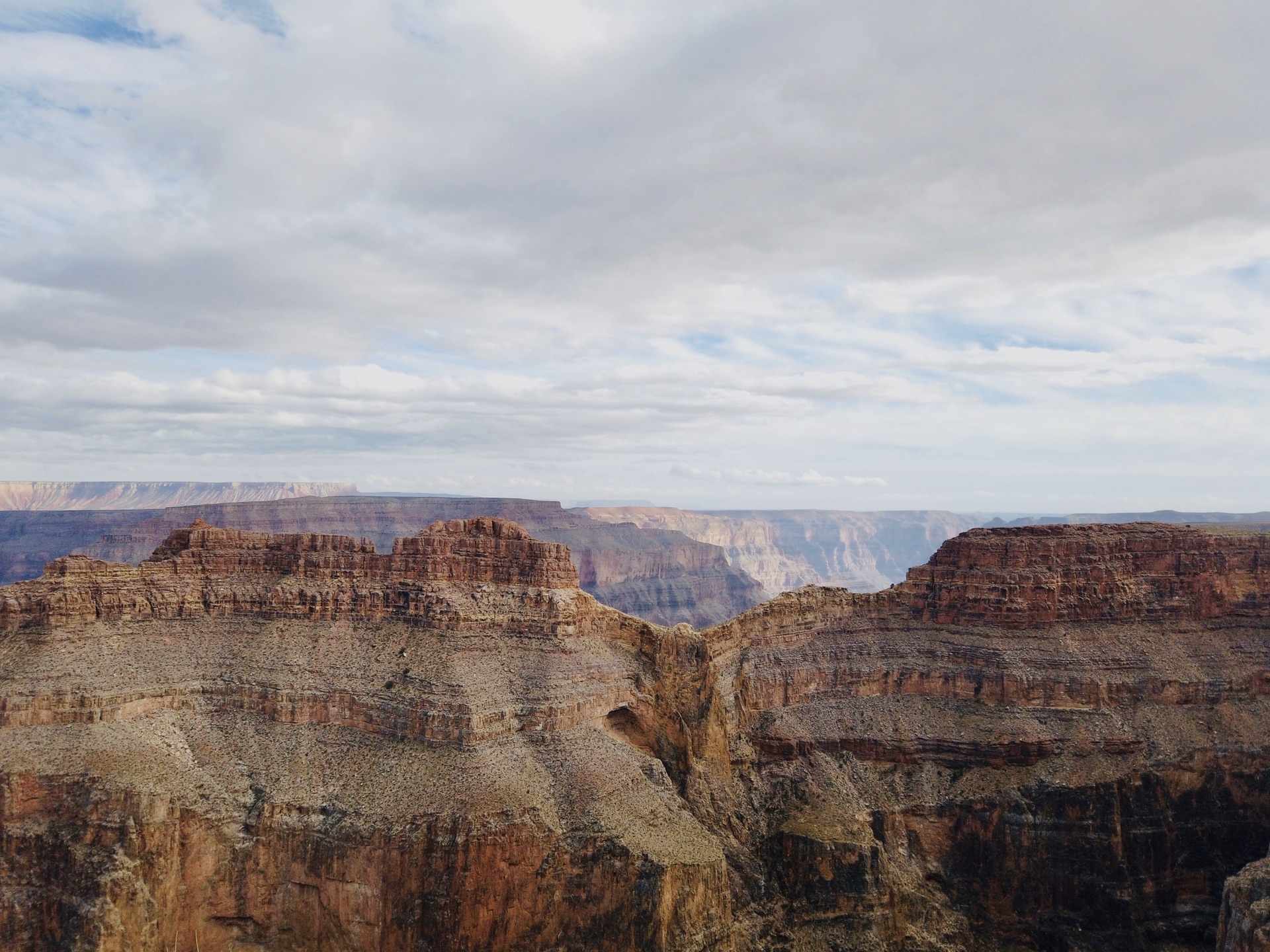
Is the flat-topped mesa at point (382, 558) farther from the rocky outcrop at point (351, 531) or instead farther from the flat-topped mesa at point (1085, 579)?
the rocky outcrop at point (351, 531)

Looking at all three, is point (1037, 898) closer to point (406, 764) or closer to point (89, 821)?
point (406, 764)

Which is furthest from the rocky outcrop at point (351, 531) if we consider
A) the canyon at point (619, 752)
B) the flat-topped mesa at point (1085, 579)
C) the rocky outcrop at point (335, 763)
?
the rocky outcrop at point (335, 763)

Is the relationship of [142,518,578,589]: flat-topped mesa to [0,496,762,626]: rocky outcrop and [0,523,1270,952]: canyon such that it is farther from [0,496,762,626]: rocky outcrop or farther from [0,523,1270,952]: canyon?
[0,496,762,626]: rocky outcrop

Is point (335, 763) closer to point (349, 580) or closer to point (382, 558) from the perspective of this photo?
point (349, 580)

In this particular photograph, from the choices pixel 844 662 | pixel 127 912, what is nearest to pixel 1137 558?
pixel 844 662

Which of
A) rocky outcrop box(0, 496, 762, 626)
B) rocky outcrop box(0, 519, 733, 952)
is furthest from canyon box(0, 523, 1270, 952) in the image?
rocky outcrop box(0, 496, 762, 626)

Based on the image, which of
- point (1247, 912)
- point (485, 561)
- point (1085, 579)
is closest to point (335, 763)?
point (485, 561)
